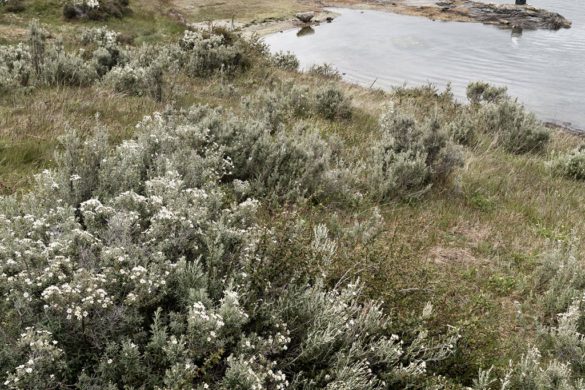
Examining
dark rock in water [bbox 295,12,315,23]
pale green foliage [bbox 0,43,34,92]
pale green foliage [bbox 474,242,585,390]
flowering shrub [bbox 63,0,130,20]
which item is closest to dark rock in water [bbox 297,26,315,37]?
dark rock in water [bbox 295,12,315,23]

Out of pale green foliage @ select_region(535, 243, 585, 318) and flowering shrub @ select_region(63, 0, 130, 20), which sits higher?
flowering shrub @ select_region(63, 0, 130, 20)

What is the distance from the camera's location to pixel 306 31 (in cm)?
4516

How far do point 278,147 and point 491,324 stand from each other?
11.9 feet

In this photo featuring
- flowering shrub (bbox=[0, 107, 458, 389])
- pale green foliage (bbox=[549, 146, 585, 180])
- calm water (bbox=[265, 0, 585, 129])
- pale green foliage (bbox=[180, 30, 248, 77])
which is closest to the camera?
flowering shrub (bbox=[0, 107, 458, 389])

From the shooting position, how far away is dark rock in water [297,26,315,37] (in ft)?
143

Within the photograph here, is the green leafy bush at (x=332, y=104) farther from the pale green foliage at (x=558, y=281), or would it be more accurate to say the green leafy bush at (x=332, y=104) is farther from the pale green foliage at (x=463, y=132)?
the pale green foliage at (x=558, y=281)

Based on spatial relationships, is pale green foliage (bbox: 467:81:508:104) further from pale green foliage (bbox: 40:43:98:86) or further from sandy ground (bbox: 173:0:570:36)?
sandy ground (bbox: 173:0:570:36)

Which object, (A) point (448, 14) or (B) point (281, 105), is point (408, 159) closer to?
(B) point (281, 105)

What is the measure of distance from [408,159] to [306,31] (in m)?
40.2

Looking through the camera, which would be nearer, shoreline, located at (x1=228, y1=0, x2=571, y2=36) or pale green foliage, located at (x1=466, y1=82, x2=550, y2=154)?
pale green foliage, located at (x1=466, y1=82, x2=550, y2=154)

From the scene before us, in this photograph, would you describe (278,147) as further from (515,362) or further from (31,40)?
(31,40)

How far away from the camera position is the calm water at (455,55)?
26.4m

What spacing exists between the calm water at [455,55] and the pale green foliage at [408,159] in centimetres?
1672

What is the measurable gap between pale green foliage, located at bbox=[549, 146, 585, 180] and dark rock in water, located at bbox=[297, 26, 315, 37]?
35.6 m
